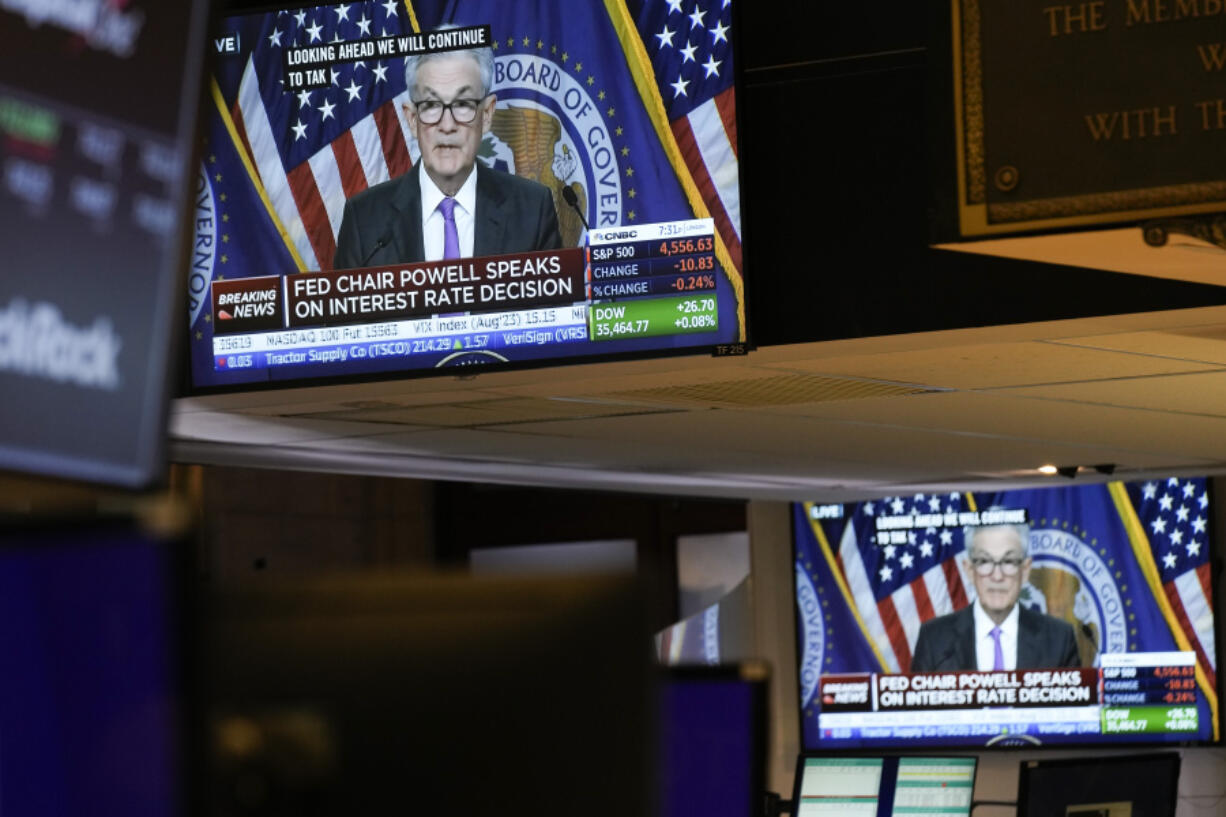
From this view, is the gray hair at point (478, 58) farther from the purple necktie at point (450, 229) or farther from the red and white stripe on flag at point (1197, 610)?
the red and white stripe on flag at point (1197, 610)

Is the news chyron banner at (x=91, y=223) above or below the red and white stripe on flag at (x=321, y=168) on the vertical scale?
below

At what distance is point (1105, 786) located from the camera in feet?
22.6

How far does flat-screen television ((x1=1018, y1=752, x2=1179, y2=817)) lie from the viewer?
683cm

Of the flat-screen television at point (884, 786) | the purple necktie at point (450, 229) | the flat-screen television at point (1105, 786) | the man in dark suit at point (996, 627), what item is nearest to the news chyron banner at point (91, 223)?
the purple necktie at point (450, 229)

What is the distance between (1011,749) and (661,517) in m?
5.30

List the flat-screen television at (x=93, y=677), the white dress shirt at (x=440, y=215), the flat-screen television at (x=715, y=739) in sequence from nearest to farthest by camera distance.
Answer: the flat-screen television at (x=93, y=677)
the flat-screen television at (x=715, y=739)
the white dress shirt at (x=440, y=215)

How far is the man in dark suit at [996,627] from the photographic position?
32.6 ft

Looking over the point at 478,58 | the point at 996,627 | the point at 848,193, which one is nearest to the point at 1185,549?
the point at 996,627

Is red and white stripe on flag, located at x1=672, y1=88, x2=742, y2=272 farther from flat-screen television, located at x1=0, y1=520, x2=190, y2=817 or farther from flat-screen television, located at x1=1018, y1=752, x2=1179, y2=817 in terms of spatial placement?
flat-screen television, located at x1=0, y1=520, x2=190, y2=817

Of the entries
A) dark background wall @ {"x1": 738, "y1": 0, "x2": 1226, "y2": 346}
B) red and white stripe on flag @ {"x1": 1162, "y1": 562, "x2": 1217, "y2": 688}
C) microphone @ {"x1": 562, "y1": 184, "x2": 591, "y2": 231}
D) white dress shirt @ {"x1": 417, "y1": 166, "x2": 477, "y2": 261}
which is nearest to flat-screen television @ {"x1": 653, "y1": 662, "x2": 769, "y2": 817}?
dark background wall @ {"x1": 738, "y1": 0, "x2": 1226, "y2": 346}

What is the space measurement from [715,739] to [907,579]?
889 centimetres

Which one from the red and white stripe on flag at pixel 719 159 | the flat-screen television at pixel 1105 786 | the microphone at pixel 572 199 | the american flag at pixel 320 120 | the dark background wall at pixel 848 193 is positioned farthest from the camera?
the flat-screen television at pixel 1105 786

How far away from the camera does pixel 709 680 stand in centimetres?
141

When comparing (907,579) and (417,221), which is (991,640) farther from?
(417,221)
